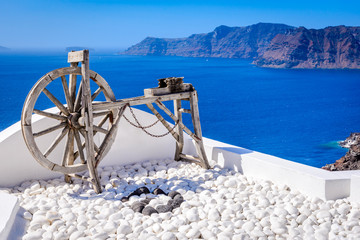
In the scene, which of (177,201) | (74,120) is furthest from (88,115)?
(177,201)

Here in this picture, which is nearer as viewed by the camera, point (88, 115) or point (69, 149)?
point (88, 115)

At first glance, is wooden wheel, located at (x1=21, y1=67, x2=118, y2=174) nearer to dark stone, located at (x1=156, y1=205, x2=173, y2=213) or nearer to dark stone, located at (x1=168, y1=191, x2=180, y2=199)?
dark stone, located at (x1=168, y1=191, x2=180, y2=199)

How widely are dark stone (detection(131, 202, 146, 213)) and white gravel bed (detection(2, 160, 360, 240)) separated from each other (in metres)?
0.08

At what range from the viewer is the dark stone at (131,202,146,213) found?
165 inches

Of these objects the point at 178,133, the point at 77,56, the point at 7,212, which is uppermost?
the point at 77,56

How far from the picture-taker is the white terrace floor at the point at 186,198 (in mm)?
3654

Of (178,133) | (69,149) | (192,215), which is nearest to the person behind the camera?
(192,215)

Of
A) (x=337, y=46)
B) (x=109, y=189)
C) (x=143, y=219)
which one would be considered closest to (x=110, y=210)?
(x=143, y=219)

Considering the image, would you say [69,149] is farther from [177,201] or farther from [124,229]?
[124,229]

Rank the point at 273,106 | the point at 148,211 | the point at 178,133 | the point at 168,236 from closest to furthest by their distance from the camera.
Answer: the point at 168,236
the point at 148,211
the point at 178,133
the point at 273,106

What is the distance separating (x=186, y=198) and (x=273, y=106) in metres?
72.4

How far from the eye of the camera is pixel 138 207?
420cm

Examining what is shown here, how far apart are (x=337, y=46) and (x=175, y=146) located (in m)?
121

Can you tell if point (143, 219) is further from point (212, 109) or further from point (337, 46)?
point (337, 46)
